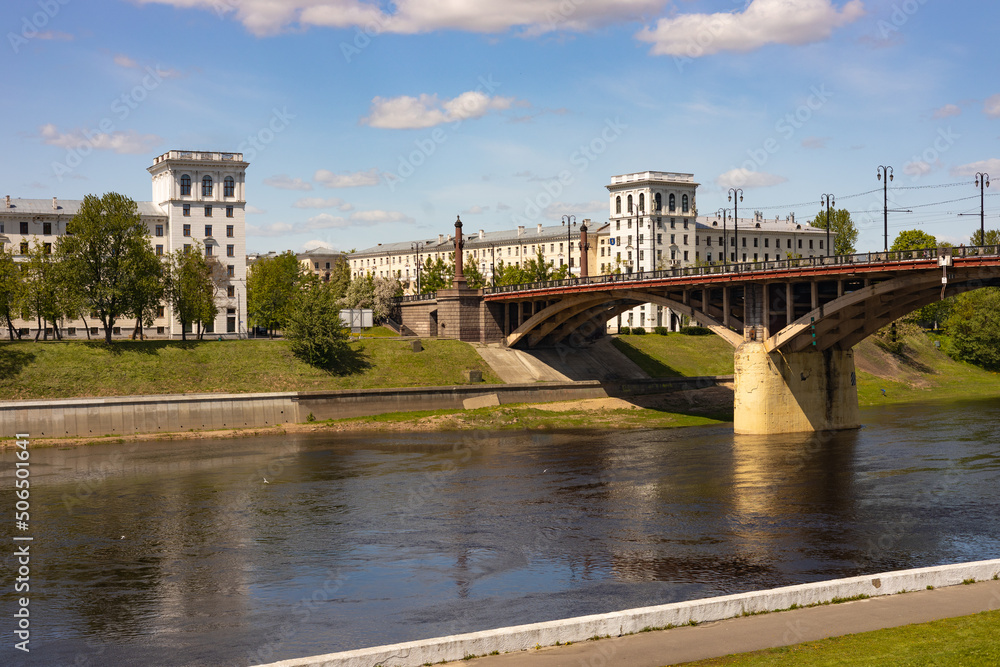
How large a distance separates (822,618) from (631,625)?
13.4ft

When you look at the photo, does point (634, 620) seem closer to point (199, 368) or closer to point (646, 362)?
point (199, 368)

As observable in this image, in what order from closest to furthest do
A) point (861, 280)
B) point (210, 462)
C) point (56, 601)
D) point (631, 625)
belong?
1. point (631, 625)
2. point (56, 601)
3. point (210, 462)
4. point (861, 280)

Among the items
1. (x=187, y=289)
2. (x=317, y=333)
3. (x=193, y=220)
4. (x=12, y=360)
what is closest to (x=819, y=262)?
(x=317, y=333)

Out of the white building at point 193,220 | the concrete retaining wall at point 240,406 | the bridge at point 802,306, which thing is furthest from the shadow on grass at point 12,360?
the bridge at point 802,306

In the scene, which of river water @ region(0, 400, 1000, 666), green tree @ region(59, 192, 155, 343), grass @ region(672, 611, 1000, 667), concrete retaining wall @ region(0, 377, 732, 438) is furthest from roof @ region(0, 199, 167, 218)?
grass @ region(672, 611, 1000, 667)

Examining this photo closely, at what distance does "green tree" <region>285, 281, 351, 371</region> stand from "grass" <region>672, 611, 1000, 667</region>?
208 ft

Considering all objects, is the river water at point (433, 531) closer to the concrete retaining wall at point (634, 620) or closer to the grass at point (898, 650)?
the concrete retaining wall at point (634, 620)

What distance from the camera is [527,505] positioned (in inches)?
1633

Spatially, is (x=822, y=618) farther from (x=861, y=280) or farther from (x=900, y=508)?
(x=861, y=280)

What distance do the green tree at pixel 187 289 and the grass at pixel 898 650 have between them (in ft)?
237

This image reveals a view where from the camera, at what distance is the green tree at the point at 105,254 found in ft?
246

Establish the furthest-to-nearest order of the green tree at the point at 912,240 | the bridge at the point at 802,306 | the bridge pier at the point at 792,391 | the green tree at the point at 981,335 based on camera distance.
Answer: the green tree at the point at 912,240, the green tree at the point at 981,335, the bridge pier at the point at 792,391, the bridge at the point at 802,306

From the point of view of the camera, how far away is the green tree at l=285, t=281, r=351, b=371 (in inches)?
3054

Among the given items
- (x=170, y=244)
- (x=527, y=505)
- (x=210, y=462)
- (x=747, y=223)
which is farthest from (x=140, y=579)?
(x=747, y=223)
